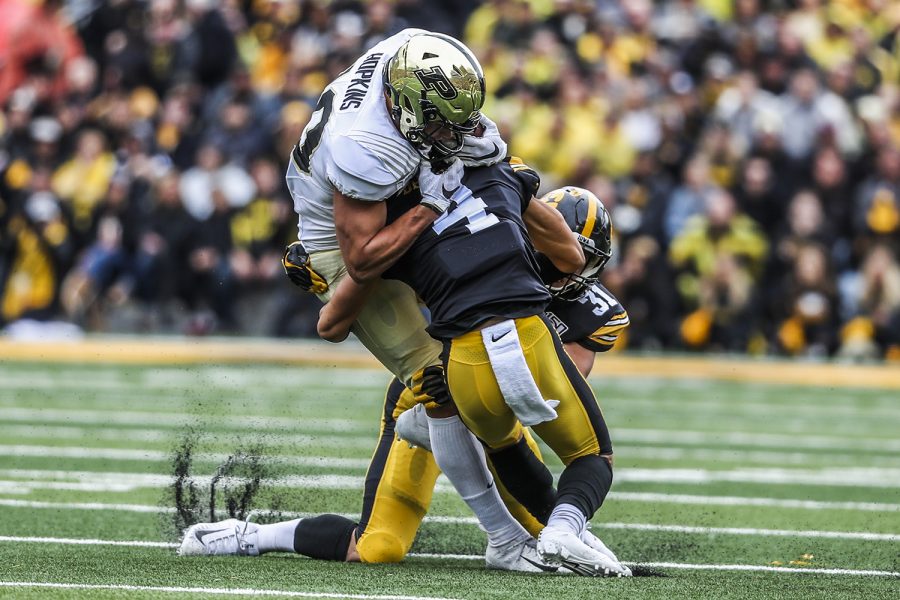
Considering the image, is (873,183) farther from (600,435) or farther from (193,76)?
(600,435)

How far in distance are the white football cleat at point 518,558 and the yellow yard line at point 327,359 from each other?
7.70m

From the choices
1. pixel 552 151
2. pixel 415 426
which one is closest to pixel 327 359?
pixel 552 151

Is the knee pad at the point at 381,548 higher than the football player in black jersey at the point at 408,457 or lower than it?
lower

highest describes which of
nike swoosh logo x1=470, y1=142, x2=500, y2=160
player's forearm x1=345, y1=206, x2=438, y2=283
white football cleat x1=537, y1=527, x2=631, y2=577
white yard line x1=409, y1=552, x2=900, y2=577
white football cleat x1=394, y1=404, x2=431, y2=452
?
nike swoosh logo x1=470, y1=142, x2=500, y2=160

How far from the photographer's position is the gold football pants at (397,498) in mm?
5355

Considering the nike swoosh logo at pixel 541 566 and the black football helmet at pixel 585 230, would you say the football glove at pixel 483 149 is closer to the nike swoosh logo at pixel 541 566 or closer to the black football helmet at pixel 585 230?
the black football helmet at pixel 585 230

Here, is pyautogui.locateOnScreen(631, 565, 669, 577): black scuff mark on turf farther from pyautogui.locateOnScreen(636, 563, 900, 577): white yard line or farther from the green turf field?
pyautogui.locateOnScreen(636, 563, 900, 577): white yard line

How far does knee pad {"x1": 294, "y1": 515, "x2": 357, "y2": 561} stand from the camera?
541 centimetres

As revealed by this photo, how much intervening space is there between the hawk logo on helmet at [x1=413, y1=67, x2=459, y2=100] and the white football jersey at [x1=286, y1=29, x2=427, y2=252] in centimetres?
19

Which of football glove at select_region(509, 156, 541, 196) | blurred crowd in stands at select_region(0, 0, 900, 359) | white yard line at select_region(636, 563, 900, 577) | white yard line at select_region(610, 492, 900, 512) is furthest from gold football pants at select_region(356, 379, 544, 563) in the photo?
blurred crowd in stands at select_region(0, 0, 900, 359)

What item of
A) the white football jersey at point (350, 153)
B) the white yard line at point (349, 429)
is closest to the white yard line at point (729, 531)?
the white football jersey at point (350, 153)

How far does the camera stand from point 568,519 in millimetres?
4785

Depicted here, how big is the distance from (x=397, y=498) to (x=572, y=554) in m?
0.90

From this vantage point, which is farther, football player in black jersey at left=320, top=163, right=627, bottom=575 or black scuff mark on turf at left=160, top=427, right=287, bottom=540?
black scuff mark on turf at left=160, top=427, right=287, bottom=540
